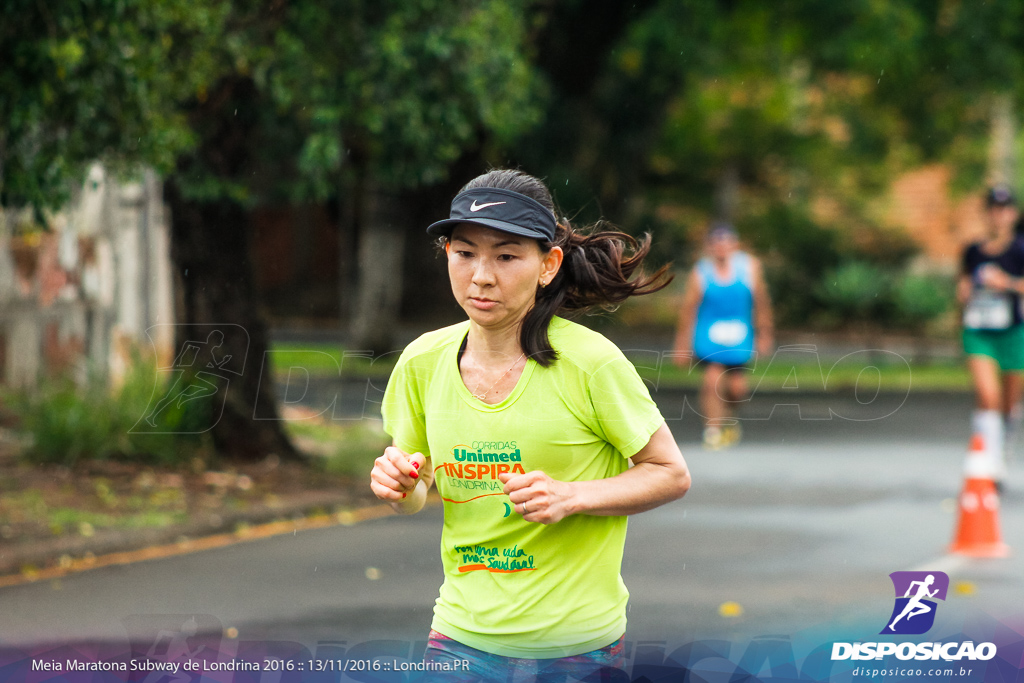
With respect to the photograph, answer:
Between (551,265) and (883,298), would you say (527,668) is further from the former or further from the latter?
(883,298)

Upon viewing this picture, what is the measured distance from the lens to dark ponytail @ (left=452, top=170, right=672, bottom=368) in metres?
2.85

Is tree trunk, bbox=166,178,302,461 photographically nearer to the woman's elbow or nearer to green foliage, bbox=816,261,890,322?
the woman's elbow

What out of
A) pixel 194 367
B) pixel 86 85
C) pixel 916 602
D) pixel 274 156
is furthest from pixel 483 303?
pixel 274 156

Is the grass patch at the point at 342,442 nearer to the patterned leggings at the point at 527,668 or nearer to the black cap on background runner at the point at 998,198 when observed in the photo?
the black cap on background runner at the point at 998,198

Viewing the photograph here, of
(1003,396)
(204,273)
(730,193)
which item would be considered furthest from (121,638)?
(730,193)

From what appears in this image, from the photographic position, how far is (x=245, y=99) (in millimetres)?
9719

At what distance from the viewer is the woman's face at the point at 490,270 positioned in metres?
2.78

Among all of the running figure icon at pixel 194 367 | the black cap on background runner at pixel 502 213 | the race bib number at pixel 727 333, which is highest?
the race bib number at pixel 727 333

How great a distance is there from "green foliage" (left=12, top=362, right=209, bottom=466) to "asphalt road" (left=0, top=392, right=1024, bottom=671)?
2.01 m

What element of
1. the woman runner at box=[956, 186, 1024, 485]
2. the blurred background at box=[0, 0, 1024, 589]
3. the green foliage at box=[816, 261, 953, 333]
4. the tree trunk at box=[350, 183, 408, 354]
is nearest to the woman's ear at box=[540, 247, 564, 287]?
the blurred background at box=[0, 0, 1024, 589]

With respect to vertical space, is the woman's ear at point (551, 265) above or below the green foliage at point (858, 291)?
below

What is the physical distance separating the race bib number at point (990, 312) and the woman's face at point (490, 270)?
719 centimetres

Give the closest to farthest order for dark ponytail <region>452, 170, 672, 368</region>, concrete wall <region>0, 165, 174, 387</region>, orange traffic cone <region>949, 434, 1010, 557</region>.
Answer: dark ponytail <region>452, 170, 672, 368</region>, orange traffic cone <region>949, 434, 1010, 557</region>, concrete wall <region>0, 165, 174, 387</region>

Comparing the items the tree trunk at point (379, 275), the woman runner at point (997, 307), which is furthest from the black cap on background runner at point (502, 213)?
the tree trunk at point (379, 275)
